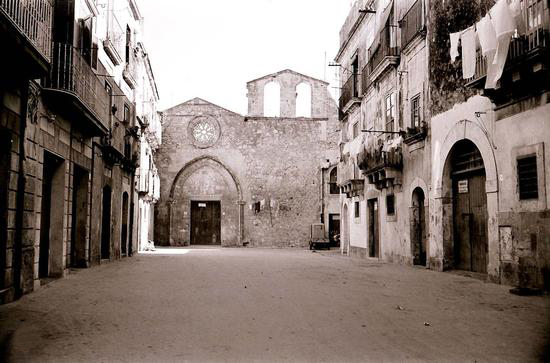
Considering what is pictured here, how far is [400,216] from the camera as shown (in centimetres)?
1573

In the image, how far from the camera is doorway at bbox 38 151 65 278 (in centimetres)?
1095

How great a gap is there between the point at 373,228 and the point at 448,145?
7498 millimetres

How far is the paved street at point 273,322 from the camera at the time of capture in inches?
177

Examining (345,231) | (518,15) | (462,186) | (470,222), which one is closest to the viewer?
(518,15)

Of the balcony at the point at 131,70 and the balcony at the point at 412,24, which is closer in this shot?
the balcony at the point at 412,24

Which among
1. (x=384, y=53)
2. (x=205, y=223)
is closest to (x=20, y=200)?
(x=384, y=53)

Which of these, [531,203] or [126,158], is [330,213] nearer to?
[126,158]

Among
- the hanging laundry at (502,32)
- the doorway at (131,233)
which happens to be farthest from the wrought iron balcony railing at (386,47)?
the doorway at (131,233)

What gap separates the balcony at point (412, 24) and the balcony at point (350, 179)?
638 cm

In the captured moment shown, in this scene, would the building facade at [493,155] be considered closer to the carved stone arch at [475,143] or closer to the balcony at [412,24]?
the carved stone arch at [475,143]

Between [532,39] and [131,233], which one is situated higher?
[532,39]

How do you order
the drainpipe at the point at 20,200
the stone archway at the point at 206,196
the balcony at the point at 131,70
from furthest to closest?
the stone archway at the point at 206,196
the balcony at the point at 131,70
the drainpipe at the point at 20,200

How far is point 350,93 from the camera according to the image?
22.2m

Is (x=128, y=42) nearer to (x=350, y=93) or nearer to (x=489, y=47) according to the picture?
(x=350, y=93)
